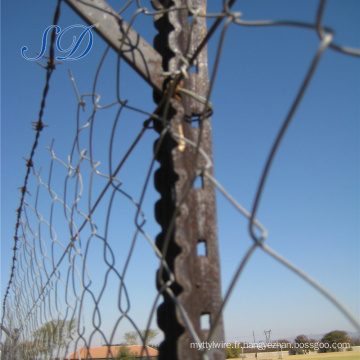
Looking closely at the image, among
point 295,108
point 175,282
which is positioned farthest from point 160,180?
point 295,108

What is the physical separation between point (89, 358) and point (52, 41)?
0.88 metres

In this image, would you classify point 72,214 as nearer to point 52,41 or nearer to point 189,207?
point 52,41

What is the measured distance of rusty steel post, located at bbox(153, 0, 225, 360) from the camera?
0.65 m

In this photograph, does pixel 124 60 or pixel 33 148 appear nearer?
pixel 124 60

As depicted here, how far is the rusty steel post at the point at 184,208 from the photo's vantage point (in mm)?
653

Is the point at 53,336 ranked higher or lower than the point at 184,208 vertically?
lower

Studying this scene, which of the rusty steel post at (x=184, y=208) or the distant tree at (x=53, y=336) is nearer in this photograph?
the rusty steel post at (x=184, y=208)

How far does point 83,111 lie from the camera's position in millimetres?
1214

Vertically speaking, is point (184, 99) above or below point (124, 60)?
below

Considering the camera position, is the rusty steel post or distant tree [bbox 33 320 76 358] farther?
distant tree [bbox 33 320 76 358]

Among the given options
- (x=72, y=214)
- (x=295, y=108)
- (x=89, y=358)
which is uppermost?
(x=72, y=214)

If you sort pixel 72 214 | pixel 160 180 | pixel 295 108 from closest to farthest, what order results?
pixel 295 108, pixel 160 180, pixel 72 214

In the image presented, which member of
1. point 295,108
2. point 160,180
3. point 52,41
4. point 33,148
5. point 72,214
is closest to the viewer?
point 295,108

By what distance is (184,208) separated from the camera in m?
0.71
